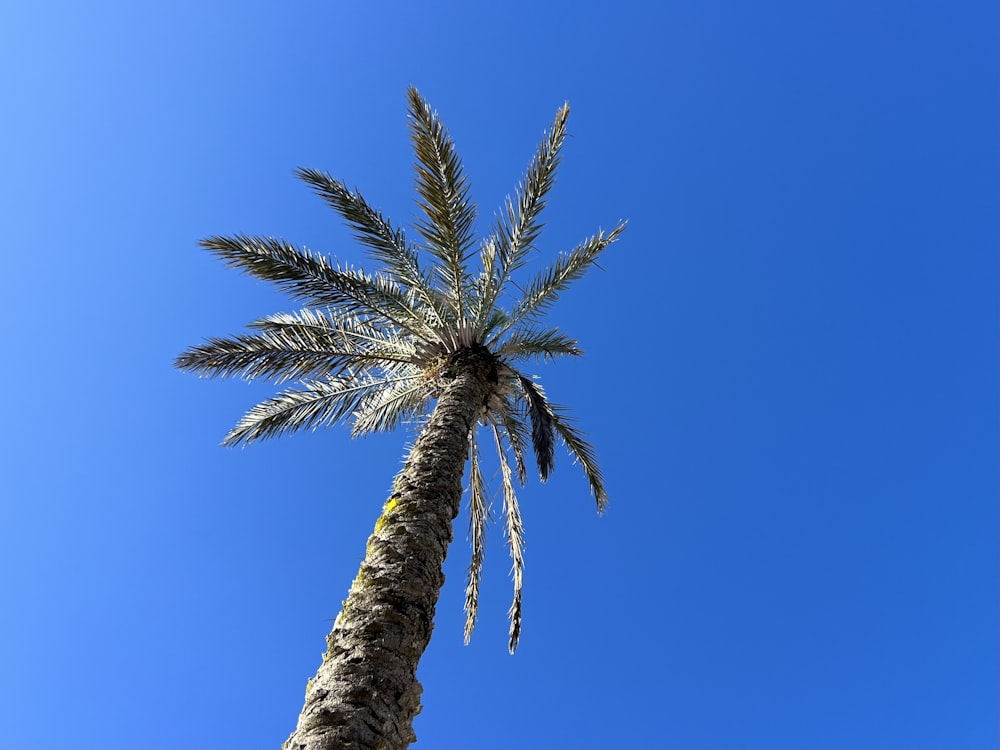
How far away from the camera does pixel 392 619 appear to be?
14.5ft

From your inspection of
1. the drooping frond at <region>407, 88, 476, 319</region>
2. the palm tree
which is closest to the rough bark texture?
the palm tree

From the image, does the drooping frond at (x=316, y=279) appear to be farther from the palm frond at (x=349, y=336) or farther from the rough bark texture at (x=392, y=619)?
the rough bark texture at (x=392, y=619)

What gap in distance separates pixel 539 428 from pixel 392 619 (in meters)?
4.47

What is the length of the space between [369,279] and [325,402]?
200cm

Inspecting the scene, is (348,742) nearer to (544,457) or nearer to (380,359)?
(544,457)

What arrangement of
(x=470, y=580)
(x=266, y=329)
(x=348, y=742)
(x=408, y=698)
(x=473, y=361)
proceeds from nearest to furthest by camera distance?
1. (x=348, y=742)
2. (x=408, y=698)
3. (x=473, y=361)
4. (x=266, y=329)
5. (x=470, y=580)

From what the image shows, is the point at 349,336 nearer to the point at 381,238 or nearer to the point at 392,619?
the point at 381,238

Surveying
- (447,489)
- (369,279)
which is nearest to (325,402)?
(369,279)

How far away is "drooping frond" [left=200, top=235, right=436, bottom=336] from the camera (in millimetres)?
8578

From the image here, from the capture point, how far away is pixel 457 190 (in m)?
8.52

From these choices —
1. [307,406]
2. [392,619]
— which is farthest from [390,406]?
[392,619]

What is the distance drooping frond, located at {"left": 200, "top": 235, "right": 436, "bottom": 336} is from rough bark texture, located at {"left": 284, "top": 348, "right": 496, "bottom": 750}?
2811 millimetres

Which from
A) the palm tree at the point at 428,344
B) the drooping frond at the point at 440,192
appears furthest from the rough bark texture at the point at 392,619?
the drooping frond at the point at 440,192

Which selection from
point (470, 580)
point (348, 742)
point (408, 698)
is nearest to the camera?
point (348, 742)
